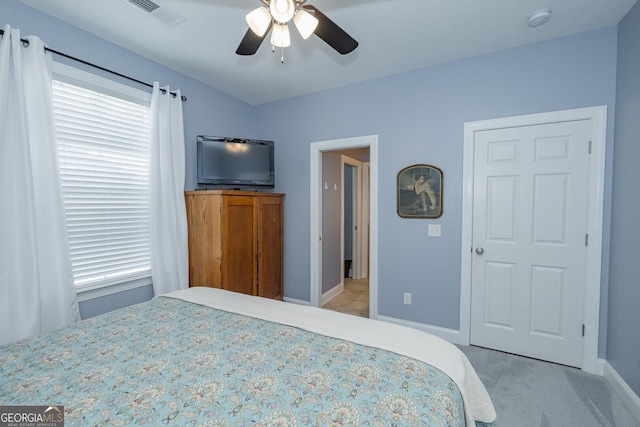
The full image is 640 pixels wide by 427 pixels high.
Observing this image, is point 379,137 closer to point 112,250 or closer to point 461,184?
point 461,184

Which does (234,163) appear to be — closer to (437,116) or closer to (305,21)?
(305,21)

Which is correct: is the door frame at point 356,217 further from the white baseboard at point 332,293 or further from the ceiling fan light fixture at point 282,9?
the ceiling fan light fixture at point 282,9

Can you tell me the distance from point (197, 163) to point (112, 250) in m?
1.14

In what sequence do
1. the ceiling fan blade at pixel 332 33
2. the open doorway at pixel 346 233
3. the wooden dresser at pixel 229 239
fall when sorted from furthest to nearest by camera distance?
the open doorway at pixel 346 233, the wooden dresser at pixel 229 239, the ceiling fan blade at pixel 332 33

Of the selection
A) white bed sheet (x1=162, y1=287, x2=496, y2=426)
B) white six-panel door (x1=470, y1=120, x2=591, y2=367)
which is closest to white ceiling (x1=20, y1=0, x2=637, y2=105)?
white six-panel door (x1=470, y1=120, x2=591, y2=367)

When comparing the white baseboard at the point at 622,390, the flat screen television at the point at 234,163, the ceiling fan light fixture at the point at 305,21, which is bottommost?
the white baseboard at the point at 622,390

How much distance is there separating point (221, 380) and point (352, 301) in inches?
121

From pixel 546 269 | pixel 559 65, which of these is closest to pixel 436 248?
pixel 546 269

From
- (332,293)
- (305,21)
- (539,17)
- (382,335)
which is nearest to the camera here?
(382,335)

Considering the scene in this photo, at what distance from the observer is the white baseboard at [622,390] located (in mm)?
1697

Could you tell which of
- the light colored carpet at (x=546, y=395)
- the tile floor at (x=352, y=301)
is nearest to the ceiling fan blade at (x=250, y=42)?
the light colored carpet at (x=546, y=395)

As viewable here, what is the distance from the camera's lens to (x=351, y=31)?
214 centimetres

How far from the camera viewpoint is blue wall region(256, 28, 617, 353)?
7.00 ft

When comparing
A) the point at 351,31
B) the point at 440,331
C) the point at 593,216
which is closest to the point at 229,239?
the point at 351,31
